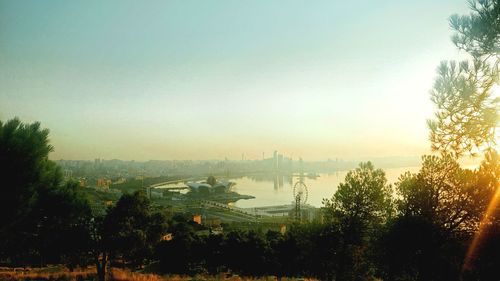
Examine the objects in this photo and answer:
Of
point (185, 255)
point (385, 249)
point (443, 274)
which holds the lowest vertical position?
point (185, 255)

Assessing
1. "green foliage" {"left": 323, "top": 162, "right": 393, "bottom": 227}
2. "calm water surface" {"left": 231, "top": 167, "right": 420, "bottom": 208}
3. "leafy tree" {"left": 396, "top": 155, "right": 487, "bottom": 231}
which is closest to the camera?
"leafy tree" {"left": 396, "top": 155, "right": 487, "bottom": 231}

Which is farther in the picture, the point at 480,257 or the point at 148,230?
the point at 148,230

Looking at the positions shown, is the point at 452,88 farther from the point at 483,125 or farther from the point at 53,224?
the point at 53,224

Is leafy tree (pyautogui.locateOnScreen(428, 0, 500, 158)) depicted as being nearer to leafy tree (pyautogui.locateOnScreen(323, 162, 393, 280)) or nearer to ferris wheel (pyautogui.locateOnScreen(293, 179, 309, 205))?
leafy tree (pyautogui.locateOnScreen(323, 162, 393, 280))

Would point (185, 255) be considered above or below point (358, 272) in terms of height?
below

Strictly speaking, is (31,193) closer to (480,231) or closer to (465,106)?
(465,106)

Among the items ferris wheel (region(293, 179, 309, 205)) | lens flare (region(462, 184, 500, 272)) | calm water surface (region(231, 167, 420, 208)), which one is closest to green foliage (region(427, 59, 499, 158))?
lens flare (region(462, 184, 500, 272))

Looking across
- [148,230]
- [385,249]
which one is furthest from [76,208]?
[385,249]

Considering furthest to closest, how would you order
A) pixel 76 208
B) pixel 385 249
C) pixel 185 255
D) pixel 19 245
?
pixel 185 255, pixel 385 249, pixel 76 208, pixel 19 245

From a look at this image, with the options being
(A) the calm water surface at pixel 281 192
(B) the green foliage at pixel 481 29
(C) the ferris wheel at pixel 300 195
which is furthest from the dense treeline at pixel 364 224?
(A) the calm water surface at pixel 281 192

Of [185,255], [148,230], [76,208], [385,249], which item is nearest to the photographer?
[76,208]

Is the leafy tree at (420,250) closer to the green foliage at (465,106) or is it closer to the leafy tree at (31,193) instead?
the green foliage at (465,106)
